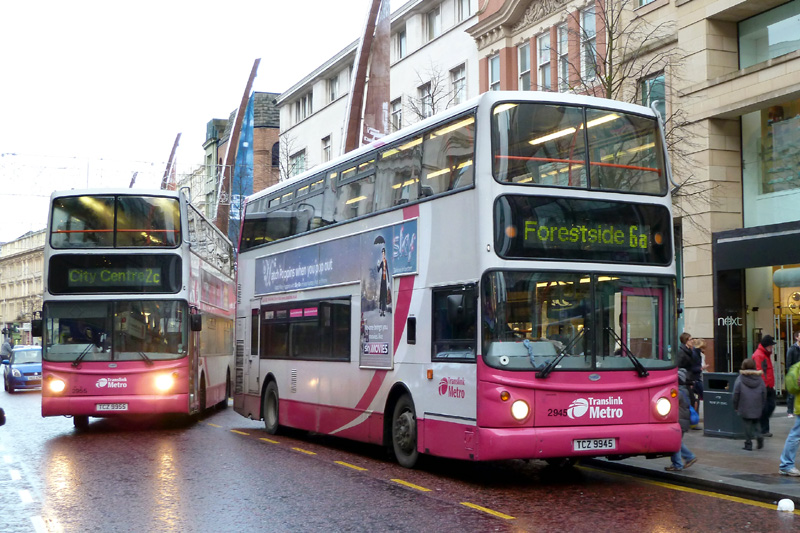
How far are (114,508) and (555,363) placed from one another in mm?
4742

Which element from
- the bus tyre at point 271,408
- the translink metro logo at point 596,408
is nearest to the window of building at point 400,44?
the bus tyre at point 271,408

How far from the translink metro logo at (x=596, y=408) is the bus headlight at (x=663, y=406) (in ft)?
1.61

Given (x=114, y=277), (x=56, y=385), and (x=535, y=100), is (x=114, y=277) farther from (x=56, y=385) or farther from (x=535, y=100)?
(x=535, y=100)

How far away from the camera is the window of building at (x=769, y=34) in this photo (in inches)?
810

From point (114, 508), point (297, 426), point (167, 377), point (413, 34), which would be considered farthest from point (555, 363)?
point (413, 34)

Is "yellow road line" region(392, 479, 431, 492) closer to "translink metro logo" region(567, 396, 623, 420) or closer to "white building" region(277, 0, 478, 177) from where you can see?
"translink metro logo" region(567, 396, 623, 420)

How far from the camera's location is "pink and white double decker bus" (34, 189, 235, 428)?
1823 centimetres

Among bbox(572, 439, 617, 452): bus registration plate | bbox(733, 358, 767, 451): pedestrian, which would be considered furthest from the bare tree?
bbox(572, 439, 617, 452): bus registration plate

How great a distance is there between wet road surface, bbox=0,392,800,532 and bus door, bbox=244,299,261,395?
2823mm

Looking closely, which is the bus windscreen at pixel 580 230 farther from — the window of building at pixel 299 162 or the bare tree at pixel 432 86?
the window of building at pixel 299 162

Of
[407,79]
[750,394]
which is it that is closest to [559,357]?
[750,394]

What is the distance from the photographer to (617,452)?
11.2 metres

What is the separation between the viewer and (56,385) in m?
18.2

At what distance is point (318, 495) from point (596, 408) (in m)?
3.15
